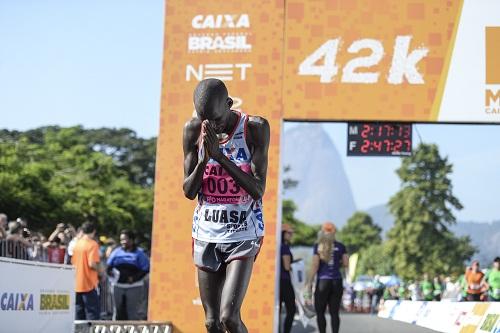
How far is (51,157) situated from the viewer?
2328 inches

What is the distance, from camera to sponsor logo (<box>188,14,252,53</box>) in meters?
12.9

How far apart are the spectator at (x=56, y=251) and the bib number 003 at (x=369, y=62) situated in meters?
6.23

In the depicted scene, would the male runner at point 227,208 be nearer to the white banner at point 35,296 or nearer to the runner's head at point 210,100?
the runner's head at point 210,100

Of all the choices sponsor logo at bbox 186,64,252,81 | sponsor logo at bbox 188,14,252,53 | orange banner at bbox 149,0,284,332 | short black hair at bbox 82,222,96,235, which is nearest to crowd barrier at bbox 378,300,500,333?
orange banner at bbox 149,0,284,332

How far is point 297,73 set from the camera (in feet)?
41.6

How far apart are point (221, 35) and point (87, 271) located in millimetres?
4037

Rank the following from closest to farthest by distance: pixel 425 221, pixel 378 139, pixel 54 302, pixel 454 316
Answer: pixel 54 302 → pixel 378 139 → pixel 454 316 → pixel 425 221

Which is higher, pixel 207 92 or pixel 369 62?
pixel 369 62

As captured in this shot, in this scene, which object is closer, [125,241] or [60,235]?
[125,241]

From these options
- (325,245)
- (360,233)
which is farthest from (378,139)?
(360,233)

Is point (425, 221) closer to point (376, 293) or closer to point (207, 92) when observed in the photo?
point (376, 293)

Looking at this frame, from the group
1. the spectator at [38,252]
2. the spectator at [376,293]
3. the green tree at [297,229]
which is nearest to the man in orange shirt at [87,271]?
the spectator at [38,252]

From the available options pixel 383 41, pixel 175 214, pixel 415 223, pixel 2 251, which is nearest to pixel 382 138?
pixel 383 41

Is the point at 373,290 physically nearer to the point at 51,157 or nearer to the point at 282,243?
the point at 51,157
